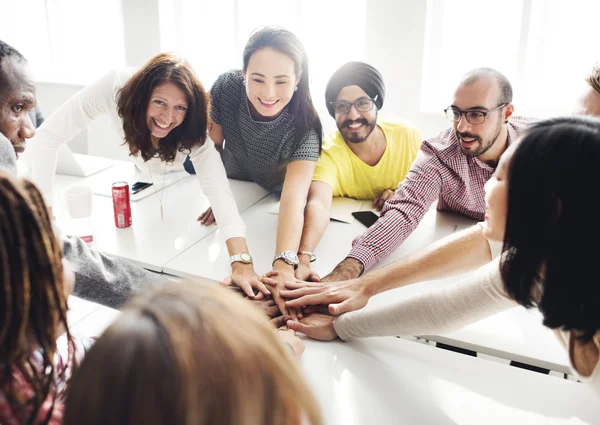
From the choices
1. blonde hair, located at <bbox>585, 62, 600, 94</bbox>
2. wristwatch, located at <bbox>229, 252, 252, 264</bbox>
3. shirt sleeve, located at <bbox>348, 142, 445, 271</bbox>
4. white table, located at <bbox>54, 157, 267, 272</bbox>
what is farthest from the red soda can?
blonde hair, located at <bbox>585, 62, 600, 94</bbox>

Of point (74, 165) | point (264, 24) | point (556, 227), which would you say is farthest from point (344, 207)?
point (264, 24)

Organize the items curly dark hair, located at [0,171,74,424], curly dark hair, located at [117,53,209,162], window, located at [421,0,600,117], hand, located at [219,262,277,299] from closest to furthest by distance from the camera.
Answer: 1. curly dark hair, located at [0,171,74,424]
2. hand, located at [219,262,277,299]
3. curly dark hair, located at [117,53,209,162]
4. window, located at [421,0,600,117]

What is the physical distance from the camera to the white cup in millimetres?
1910

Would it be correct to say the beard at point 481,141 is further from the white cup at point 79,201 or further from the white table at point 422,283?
the white cup at point 79,201

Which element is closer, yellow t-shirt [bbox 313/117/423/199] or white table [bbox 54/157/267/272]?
white table [bbox 54/157/267/272]

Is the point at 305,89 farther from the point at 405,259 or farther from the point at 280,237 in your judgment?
the point at 405,259

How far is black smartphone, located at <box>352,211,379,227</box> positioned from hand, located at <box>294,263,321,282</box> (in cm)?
45

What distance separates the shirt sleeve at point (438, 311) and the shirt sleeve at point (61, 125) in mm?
1306

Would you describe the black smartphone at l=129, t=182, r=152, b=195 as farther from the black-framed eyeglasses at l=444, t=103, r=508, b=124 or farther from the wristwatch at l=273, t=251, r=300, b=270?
the black-framed eyeglasses at l=444, t=103, r=508, b=124

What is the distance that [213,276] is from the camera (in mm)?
1673

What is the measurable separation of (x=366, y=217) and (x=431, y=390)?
42.2 inches

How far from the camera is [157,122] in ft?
6.25

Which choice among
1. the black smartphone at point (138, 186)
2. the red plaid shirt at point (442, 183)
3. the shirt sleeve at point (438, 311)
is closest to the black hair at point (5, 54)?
the black smartphone at point (138, 186)

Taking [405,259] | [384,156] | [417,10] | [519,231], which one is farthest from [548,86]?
[519,231]
